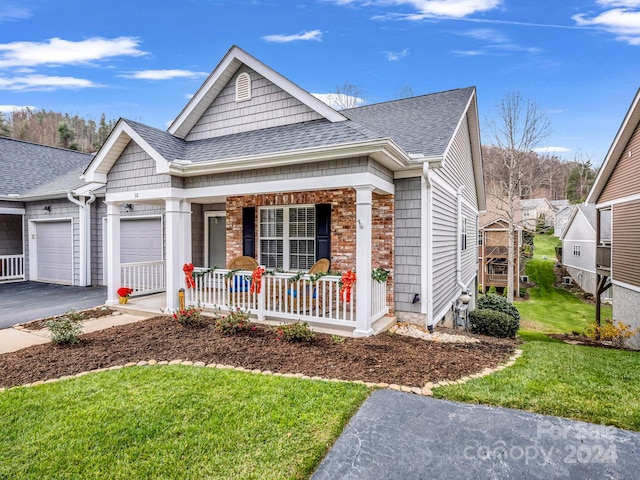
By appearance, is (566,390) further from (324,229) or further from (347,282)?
(324,229)

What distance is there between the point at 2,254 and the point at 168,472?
1606cm

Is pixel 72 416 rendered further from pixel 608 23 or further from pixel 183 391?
pixel 608 23

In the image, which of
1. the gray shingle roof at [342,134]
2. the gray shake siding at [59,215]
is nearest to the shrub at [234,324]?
the gray shingle roof at [342,134]

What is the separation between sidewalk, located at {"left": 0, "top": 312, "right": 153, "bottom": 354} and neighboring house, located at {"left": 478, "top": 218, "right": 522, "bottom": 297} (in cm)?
2313

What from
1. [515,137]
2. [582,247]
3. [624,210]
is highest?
[515,137]

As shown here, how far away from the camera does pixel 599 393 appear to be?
162 inches

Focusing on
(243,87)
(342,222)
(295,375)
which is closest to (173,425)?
(295,375)

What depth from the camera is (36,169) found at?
50.5 feet

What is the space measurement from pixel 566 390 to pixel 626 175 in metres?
11.9

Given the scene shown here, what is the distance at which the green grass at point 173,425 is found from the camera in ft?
9.14

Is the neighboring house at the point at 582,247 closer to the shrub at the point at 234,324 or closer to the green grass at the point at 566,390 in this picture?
the green grass at the point at 566,390

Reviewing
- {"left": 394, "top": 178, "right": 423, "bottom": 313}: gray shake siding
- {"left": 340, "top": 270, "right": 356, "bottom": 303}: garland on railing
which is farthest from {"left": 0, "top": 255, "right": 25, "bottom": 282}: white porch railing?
{"left": 394, "top": 178, "right": 423, "bottom": 313}: gray shake siding

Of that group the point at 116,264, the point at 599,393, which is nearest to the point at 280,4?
the point at 116,264

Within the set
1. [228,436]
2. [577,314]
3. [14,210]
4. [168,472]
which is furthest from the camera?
[577,314]
